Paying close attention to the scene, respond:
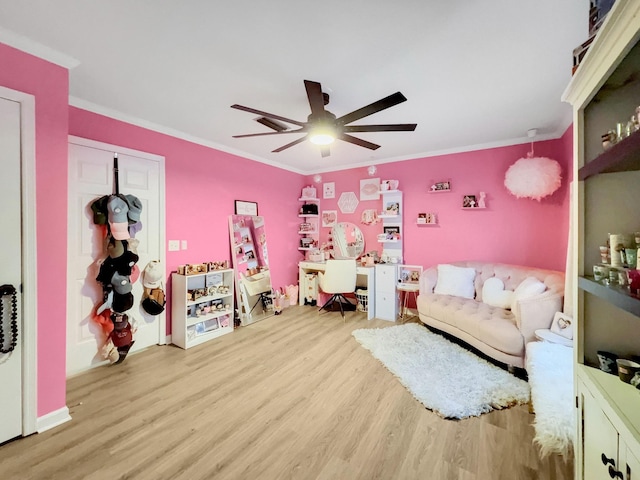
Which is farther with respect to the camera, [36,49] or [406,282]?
[406,282]

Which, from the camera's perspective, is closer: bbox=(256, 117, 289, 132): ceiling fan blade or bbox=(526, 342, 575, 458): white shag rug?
→ bbox=(526, 342, 575, 458): white shag rug

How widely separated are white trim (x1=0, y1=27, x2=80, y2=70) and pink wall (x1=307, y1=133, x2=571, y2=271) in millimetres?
3652

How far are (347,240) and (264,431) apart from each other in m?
3.30

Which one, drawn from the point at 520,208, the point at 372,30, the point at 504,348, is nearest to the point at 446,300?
the point at 504,348

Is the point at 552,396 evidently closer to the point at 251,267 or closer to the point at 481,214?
the point at 481,214

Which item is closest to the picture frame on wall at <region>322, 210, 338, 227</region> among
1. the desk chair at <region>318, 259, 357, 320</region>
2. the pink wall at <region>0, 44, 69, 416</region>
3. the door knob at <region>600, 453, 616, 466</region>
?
the desk chair at <region>318, 259, 357, 320</region>

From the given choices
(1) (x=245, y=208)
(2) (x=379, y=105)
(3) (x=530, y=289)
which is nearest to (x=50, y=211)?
(2) (x=379, y=105)

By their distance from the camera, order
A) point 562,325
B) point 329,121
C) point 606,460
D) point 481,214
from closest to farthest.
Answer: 1. point 606,460
2. point 329,121
3. point 562,325
4. point 481,214

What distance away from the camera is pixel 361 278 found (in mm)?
4570

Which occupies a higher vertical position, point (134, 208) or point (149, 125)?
point (149, 125)

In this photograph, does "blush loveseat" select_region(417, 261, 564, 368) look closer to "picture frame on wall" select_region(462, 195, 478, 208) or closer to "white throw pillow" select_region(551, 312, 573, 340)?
"white throw pillow" select_region(551, 312, 573, 340)

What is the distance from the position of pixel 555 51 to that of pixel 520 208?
6.96ft

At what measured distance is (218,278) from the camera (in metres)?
3.54

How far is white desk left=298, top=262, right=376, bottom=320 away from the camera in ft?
13.1
